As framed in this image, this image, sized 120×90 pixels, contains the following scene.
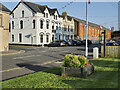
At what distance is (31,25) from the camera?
37.2m

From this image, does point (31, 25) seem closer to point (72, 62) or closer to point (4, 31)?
point (4, 31)

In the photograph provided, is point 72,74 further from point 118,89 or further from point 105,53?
point 105,53

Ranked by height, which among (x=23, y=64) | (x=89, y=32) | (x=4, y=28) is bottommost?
(x=23, y=64)

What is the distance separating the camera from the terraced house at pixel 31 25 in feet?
120

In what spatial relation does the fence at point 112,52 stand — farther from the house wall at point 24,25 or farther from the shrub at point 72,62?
the house wall at point 24,25

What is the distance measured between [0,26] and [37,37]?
14.4 m

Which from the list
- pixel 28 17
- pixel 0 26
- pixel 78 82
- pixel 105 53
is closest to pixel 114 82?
pixel 78 82

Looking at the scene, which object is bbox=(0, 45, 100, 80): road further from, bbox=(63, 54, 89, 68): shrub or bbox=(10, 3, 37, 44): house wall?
bbox=(10, 3, 37, 44): house wall

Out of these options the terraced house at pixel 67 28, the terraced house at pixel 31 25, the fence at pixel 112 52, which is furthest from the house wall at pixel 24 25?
the fence at pixel 112 52

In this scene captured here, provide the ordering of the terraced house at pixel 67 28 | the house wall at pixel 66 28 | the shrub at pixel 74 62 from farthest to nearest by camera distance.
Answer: the terraced house at pixel 67 28
the house wall at pixel 66 28
the shrub at pixel 74 62

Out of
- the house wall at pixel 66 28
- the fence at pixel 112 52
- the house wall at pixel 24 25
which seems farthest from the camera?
the house wall at pixel 66 28

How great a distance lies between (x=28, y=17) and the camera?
37.5 meters

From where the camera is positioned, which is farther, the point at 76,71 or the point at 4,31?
the point at 4,31

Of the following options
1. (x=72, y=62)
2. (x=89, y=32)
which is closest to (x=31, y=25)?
(x=72, y=62)
